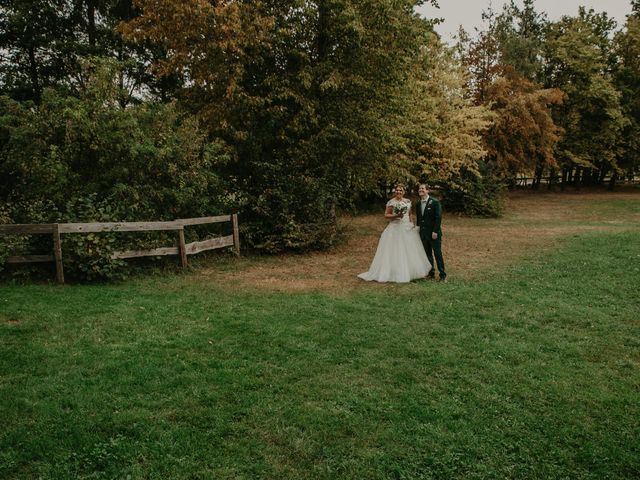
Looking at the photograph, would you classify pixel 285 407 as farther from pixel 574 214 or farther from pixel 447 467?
pixel 574 214

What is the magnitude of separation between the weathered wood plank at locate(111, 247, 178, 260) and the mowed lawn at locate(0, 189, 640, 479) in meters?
0.67

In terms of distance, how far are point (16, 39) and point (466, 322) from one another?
82.0 ft

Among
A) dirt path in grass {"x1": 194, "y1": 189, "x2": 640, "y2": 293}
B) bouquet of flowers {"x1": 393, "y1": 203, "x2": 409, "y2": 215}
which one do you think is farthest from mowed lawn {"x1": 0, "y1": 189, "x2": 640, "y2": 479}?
bouquet of flowers {"x1": 393, "y1": 203, "x2": 409, "y2": 215}

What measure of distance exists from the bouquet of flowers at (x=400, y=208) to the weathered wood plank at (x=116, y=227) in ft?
17.5

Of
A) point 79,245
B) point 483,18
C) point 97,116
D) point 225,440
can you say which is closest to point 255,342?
point 225,440

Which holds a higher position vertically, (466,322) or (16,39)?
(16,39)

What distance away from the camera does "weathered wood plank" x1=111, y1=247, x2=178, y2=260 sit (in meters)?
10.1

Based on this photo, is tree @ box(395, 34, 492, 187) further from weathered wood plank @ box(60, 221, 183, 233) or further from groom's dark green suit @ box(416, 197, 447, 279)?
weathered wood plank @ box(60, 221, 183, 233)

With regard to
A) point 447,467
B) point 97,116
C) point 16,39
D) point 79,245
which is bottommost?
point 447,467

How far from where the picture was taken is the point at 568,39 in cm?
3788

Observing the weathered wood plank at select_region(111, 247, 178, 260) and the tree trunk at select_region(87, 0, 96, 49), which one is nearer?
the weathered wood plank at select_region(111, 247, 178, 260)

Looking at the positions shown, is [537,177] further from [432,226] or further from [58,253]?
[58,253]

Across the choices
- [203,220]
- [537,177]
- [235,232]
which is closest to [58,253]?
[203,220]

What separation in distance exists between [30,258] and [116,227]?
5.79 ft
